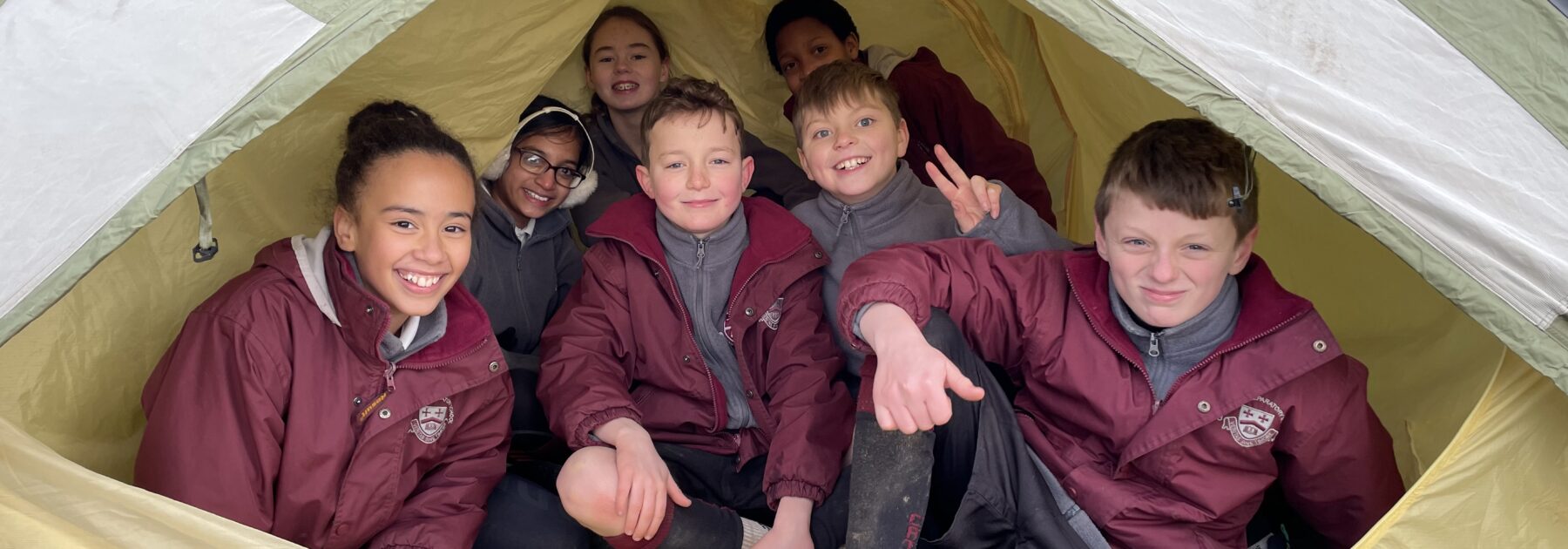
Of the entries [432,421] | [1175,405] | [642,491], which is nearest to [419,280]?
[432,421]

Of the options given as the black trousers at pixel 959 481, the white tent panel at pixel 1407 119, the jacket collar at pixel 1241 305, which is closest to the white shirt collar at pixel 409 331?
the black trousers at pixel 959 481

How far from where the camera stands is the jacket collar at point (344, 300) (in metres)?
1.55

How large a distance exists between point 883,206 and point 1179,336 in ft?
1.88

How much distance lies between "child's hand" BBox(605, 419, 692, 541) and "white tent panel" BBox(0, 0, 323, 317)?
0.64m

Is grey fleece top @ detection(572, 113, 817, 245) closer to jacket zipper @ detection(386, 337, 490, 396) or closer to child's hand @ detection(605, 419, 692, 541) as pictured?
jacket zipper @ detection(386, 337, 490, 396)

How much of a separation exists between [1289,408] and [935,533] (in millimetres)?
470

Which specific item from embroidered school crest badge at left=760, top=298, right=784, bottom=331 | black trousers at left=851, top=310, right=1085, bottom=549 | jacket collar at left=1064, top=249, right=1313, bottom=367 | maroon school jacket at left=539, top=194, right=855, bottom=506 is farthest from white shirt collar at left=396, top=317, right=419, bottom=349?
jacket collar at left=1064, top=249, right=1313, bottom=367

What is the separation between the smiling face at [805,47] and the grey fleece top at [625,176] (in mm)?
186

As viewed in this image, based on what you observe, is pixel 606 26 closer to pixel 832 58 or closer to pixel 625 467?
pixel 832 58

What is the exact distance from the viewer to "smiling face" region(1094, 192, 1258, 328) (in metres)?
1.52

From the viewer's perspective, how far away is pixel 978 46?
110 inches

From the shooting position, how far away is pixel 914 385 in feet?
4.35

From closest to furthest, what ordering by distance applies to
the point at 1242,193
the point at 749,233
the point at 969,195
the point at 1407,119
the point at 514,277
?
1. the point at 1407,119
2. the point at 1242,193
3. the point at 969,195
4. the point at 749,233
5. the point at 514,277

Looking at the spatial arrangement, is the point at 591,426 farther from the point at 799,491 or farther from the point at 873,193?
the point at 873,193
